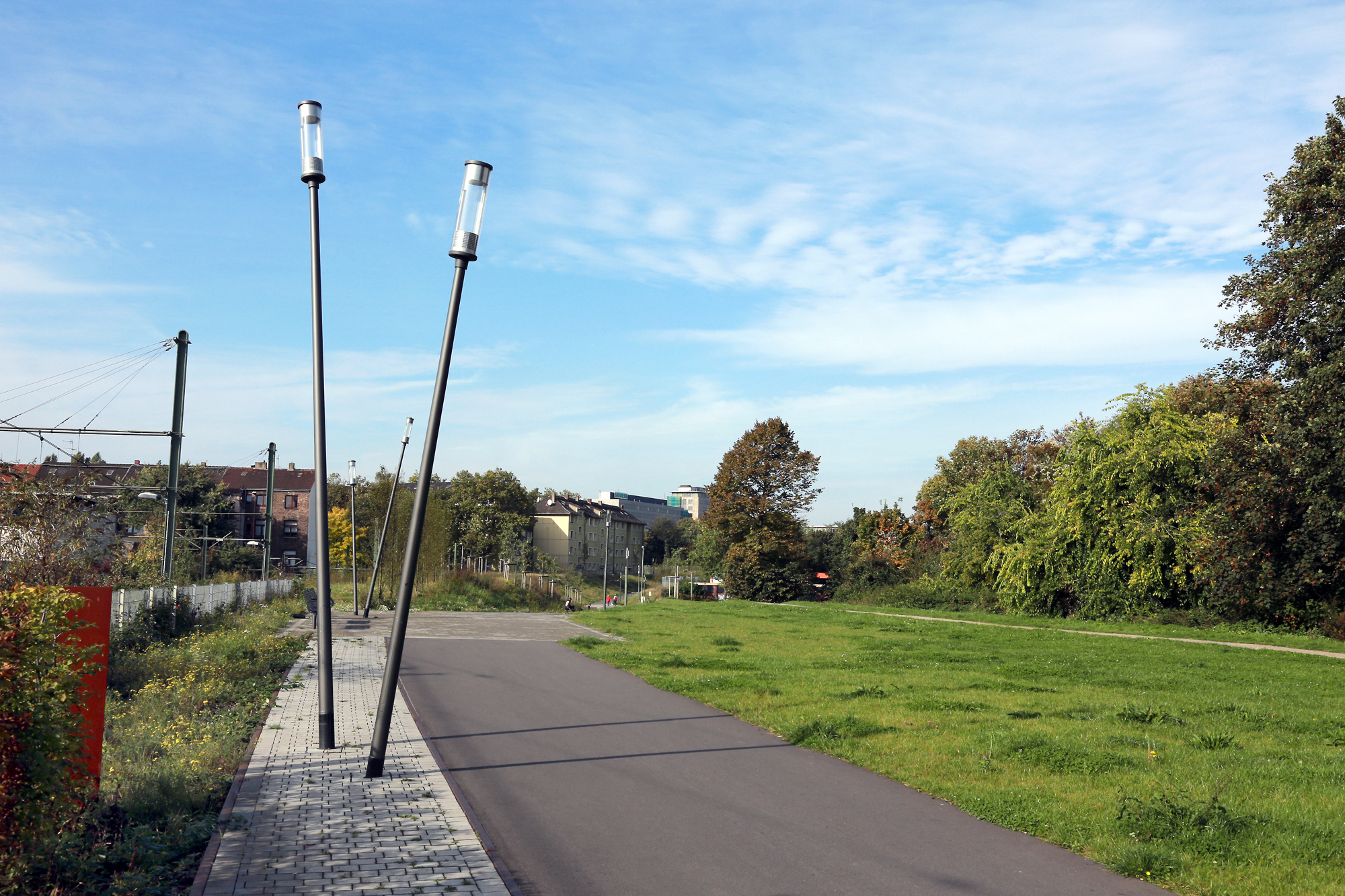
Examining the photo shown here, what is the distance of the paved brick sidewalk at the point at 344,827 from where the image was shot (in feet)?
18.7

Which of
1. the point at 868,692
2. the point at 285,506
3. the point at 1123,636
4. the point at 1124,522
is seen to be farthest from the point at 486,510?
the point at 868,692

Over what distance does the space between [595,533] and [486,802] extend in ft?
405

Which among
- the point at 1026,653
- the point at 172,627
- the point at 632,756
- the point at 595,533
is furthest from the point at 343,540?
the point at 632,756

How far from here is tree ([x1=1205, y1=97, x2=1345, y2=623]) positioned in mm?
22562

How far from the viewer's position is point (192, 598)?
2286 cm

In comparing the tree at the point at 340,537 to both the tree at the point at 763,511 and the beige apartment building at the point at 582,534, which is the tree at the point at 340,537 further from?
the tree at the point at 763,511

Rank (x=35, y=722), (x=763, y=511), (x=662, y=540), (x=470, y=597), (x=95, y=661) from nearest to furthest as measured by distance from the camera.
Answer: (x=35, y=722) < (x=95, y=661) < (x=470, y=597) < (x=763, y=511) < (x=662, y=540)

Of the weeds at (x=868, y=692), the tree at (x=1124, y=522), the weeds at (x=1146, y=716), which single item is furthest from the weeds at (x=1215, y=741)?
the tree at (x=1124, y=522)

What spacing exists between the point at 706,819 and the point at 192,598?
19.8 metres

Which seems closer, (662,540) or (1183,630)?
(1183,630)

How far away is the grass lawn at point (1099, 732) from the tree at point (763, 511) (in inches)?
1343

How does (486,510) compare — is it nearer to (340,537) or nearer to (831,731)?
(340,537)

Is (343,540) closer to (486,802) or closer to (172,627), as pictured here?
(172,627)

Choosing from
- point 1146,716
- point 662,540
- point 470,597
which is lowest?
point 470,597
